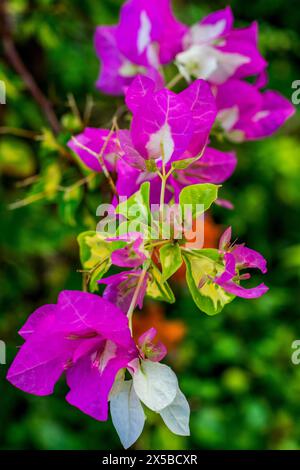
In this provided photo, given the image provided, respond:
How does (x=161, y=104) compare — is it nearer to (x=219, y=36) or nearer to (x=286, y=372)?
(x=219, y=36)

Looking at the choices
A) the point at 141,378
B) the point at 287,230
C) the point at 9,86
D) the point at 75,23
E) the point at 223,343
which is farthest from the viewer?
the point at 287,230

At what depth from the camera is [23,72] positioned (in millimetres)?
712

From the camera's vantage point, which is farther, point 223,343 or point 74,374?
point 223,343

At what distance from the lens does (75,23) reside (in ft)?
3.26

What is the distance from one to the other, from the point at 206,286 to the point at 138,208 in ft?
0.19

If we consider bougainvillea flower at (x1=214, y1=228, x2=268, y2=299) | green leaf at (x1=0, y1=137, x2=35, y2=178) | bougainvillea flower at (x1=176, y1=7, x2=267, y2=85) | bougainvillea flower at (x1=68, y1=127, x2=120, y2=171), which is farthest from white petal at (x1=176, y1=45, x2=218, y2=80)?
green leaf at (x1=0, y1=137, x2=35, y2=178)

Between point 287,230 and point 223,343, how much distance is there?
0.52 metres

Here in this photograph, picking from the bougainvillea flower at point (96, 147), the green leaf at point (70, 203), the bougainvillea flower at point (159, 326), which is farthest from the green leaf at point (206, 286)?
the bougainvillea flower at point (159, 326)

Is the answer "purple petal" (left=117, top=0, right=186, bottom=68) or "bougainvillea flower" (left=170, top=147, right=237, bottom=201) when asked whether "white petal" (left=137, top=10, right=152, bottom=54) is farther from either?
"bougainvillea flower" (left=170, top=147, right=237, bottom=201)

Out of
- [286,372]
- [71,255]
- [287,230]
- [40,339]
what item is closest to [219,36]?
[40,339]

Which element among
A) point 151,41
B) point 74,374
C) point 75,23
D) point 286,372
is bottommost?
point 286,372

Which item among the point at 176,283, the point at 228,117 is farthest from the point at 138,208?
the point at 176,283

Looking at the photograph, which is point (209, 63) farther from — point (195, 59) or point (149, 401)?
point (149, 401)

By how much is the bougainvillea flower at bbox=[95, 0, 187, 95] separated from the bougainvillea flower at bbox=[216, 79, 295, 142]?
0.06m
